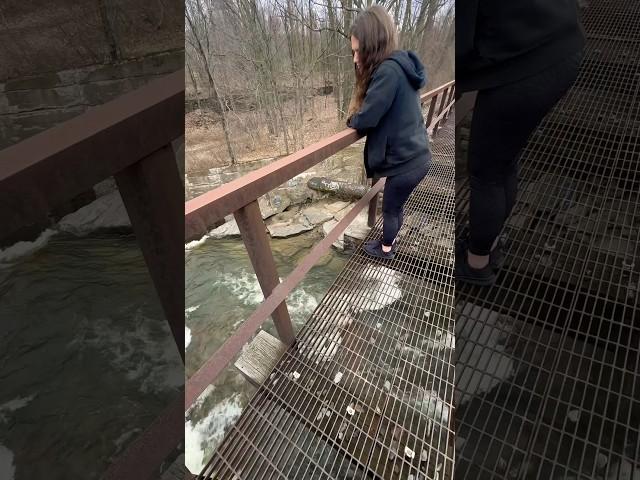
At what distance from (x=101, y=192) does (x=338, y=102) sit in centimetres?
Answer: 545

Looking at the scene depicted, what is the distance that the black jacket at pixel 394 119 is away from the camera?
3.80 ft

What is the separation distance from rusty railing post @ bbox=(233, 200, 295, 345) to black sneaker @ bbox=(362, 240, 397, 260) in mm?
721

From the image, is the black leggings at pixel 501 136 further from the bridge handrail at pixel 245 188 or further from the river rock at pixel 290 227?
the river rock at pixel 290 227

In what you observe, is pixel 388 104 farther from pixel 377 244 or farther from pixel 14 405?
pixel 14 405

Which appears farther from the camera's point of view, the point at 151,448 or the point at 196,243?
the point at 196,243

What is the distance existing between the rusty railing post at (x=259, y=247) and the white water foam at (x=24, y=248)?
561 millimetres

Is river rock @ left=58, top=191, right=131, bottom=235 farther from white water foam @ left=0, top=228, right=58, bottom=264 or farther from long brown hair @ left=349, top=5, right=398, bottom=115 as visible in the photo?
long brown hair @ left=349, top=5, right=398, bottom=115

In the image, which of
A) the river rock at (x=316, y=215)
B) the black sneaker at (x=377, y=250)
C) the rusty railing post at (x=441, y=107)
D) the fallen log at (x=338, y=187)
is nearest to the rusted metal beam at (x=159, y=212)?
the black sneaker at (x=377, y=250)

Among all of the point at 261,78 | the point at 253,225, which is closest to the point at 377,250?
the point at 253,225

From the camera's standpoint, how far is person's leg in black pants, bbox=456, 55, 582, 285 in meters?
0.32

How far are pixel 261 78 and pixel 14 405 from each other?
720cm

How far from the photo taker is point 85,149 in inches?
9.8

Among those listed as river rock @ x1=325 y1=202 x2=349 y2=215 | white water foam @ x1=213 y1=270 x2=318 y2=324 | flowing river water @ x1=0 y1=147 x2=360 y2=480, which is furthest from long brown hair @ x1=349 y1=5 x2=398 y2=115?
river rock @ x1=325 y1=202 x2=349 y2=215

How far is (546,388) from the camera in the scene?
0.50 metres
